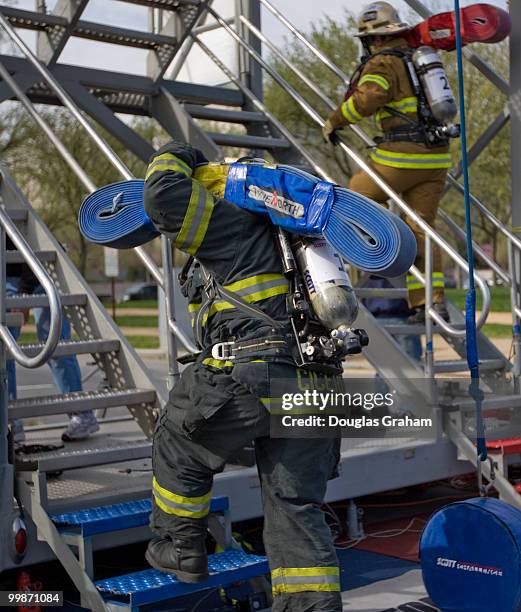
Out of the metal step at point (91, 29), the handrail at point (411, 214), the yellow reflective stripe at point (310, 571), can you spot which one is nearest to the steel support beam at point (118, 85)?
the metal step at point (91, 29)

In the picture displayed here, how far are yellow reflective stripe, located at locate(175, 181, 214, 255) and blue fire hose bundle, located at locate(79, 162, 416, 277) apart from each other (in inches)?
4.2

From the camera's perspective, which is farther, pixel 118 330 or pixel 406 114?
pixel 406 114

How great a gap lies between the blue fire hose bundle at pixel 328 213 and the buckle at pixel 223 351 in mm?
418

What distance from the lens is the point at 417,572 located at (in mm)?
4566

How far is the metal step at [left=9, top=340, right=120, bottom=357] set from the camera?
13.9 ft

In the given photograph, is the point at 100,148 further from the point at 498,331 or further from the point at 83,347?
the point at 498,331

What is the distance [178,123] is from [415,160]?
1.98m

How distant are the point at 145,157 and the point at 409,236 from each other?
4.47m

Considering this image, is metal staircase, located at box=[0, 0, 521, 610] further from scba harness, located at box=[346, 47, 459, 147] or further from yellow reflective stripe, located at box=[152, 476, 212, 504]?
yellow reflective stripe, located at box=[152, 476, 212, 504]

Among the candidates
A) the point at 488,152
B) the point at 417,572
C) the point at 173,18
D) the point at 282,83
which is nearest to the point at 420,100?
the point at 282,83

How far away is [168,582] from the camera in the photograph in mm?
3477

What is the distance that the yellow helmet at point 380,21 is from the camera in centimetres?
564

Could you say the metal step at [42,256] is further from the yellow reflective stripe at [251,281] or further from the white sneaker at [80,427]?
the yellow reflective stripe at [251,281]

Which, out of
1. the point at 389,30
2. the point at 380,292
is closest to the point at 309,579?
the point at 380,292
